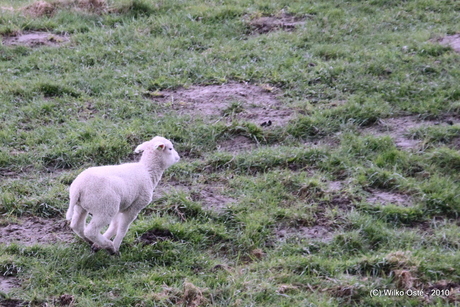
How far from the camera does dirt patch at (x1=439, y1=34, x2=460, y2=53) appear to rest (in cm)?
975

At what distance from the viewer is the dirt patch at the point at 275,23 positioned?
35.6 feet

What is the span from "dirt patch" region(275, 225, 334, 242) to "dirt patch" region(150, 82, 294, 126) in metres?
2.22

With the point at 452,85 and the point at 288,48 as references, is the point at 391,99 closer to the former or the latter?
the point at 452,85

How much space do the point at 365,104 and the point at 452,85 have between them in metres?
1.33

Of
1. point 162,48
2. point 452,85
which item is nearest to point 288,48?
point 162,48

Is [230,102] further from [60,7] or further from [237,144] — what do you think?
[60,7]

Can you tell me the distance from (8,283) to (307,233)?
2.71 meters

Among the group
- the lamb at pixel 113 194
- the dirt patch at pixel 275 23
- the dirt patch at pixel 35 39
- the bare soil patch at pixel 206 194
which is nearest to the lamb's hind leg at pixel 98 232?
the lamb at pixel 113 194

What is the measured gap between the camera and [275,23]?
36.2 feet

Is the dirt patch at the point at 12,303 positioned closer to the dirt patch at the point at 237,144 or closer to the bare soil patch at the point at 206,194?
the bare soil patch at the point at 206,194

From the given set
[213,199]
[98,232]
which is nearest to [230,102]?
[213,199]

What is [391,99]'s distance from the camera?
8.47m

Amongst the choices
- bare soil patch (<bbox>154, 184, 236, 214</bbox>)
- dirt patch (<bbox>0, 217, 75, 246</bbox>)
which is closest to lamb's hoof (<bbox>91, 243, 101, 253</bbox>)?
dirt patch (<bbox>0, 217, 75, 246</bbox>)

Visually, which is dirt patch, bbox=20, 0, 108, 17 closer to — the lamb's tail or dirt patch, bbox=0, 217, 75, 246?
dirt patch, bbox=0, 217, 75, 246
